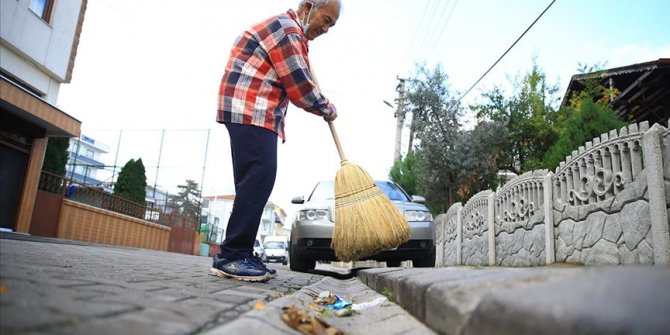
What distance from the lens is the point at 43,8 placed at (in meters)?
10.2

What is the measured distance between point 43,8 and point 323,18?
1012 centimetres

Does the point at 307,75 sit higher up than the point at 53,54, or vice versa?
the point at 53,54

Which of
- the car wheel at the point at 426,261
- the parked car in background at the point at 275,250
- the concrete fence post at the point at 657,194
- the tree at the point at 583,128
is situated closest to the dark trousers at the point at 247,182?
the car wheel at the point at 426,261

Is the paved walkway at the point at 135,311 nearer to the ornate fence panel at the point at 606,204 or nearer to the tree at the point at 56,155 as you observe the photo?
the ornate fence panel at the point at 606,204

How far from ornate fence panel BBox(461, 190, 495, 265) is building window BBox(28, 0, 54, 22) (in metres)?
10.7

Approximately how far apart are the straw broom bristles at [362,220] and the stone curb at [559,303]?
159 centimetres

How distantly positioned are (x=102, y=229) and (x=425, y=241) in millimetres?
11115

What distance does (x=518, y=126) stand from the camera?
12359 mm

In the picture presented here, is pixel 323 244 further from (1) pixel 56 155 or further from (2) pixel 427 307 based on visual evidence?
(1) pixel 56 155

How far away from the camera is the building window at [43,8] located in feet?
32.3

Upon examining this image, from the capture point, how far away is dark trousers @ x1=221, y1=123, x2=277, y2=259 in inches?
113

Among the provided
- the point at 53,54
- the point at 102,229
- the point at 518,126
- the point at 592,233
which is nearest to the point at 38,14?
the point at 53,54

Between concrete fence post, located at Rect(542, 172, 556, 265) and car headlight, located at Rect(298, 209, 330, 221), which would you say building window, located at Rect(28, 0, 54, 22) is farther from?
concrete fence post, located at Rect(542, 172, 556, 265)

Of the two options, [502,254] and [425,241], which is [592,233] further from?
[502,254]
